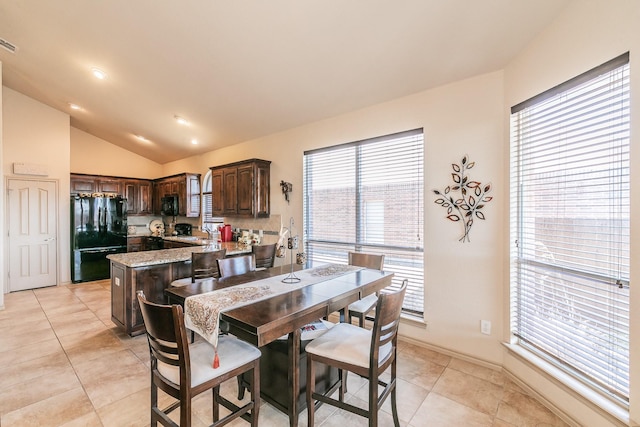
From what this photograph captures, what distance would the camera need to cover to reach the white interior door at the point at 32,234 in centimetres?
515

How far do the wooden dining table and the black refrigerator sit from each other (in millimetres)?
5045

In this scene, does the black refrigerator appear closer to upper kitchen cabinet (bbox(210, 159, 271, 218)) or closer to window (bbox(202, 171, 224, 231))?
window (bbox(202, 171, 224, 231))

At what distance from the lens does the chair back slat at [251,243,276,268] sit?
354cm

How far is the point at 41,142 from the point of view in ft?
17.6

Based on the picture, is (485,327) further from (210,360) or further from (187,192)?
Result: (187,192)

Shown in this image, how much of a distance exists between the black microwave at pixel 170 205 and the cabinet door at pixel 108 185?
3.50ft

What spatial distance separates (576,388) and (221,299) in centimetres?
238

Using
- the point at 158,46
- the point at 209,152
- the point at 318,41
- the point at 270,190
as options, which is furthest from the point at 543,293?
the point at 209,152

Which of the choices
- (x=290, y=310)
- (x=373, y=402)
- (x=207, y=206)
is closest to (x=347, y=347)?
(x=373, y=402)

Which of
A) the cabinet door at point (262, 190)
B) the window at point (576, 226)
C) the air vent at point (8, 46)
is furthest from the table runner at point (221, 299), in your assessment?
the air vent at point (8, 46)

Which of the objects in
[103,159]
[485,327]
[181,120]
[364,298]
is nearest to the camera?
[485,327]

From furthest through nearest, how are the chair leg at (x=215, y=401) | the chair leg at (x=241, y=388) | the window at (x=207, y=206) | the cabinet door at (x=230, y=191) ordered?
the window at (x=207, y=206) → the cabinet door at (x=230, y=191) → the chair leg at (x=241, y=388) → the chair leg at (x=215, y=401)

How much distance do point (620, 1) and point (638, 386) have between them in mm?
2098

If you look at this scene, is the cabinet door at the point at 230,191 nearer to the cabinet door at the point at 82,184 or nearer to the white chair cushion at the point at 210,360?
the white chair cushion at the point at 210,360
